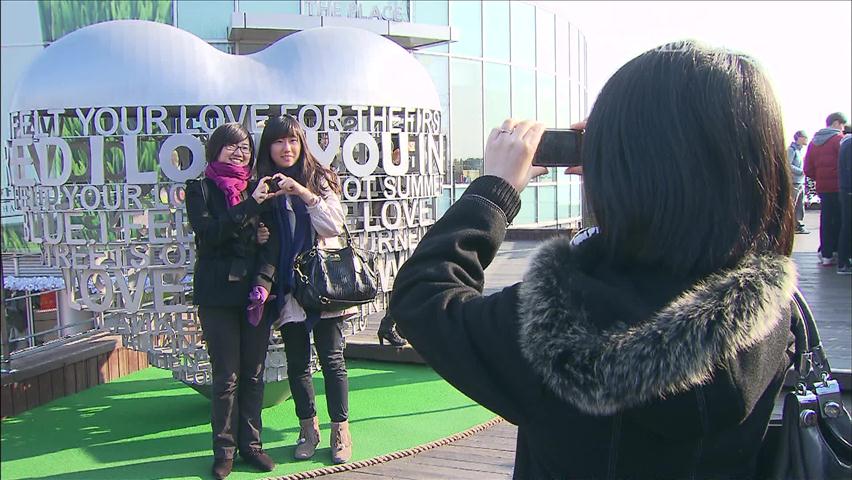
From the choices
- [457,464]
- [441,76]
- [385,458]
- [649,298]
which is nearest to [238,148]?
[385,458]

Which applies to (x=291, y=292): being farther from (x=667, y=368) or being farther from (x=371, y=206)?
(x=667, y=368)

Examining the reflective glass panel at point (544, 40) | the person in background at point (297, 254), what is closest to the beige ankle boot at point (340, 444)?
the person in background at point (297, 254)

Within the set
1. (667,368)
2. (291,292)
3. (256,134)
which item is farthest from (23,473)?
(667,368)

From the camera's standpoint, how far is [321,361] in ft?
13.0

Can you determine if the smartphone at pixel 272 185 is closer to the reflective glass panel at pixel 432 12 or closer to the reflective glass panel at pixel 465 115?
the reflective glass panel at pixel 465 115

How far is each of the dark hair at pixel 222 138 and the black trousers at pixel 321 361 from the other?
903mm

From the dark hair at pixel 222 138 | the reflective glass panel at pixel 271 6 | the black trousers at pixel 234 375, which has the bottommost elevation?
the black trousers at pixel 234 375

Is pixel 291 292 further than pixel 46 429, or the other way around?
pixel 46 429

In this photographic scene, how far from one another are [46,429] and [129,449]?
0.71 meters

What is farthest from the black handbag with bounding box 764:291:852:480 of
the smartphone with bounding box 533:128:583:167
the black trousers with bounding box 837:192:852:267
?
the black trousers with bounding box 837:192:852:267

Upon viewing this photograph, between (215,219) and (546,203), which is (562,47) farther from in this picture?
(215,219)

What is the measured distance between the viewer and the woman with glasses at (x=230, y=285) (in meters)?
3.62

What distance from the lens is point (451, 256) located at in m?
1.24

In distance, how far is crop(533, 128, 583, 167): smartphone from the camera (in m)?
1.36
